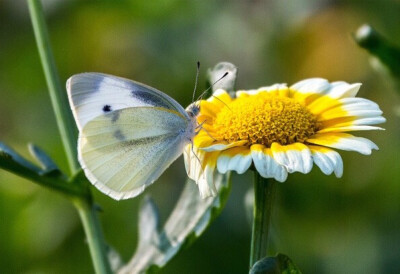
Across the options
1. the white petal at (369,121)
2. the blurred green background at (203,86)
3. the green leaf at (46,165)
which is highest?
the white petal at (369,121)

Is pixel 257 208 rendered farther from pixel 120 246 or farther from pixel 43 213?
pixel 43 213

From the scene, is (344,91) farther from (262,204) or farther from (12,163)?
(12,163)

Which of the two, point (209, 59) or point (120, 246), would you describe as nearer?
point (120, 246)

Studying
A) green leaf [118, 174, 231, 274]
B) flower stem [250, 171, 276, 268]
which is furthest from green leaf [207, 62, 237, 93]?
flower stem [250, 171, 276, 268]

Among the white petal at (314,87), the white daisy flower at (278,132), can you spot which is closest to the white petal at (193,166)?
the white daisy flower at (278,132)

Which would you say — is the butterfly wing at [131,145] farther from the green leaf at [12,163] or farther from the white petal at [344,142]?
the white petal at [344,142]

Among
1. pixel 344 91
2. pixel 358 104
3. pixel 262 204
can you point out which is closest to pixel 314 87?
pixel 344 91

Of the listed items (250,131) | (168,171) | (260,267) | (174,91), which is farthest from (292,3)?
(260,267)
